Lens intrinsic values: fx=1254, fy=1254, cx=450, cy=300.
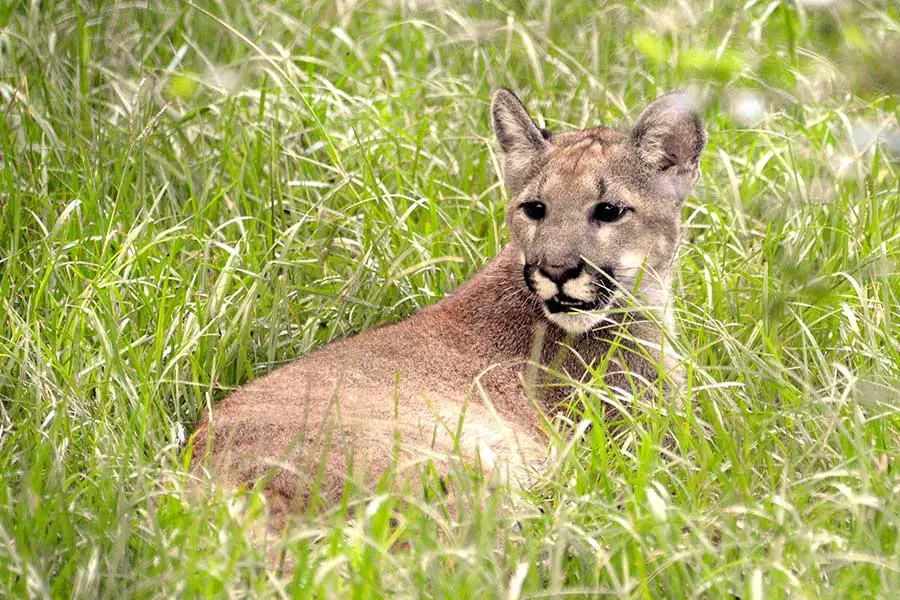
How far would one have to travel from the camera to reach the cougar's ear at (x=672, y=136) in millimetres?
5219

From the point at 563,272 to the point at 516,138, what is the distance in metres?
0.87

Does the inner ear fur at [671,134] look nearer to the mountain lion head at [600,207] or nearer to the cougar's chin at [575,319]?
the mountain lion head at [600,207]

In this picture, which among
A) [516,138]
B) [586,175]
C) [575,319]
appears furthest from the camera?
[516,138]

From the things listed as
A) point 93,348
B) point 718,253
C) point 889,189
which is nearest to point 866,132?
point 889,189

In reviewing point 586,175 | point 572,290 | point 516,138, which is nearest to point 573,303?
point 572,290

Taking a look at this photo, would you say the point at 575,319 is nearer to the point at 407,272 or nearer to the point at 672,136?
Result: the point at 407,272

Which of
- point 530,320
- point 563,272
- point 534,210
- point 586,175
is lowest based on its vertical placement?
point 530,320

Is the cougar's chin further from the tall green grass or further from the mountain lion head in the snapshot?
the tall green grass

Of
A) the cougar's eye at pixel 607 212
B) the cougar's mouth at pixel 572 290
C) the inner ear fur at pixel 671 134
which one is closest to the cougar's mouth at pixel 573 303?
the cougar's mouth at pixel 572 290

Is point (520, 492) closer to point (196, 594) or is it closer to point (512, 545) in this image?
point (512, 545)

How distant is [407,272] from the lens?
5.41m

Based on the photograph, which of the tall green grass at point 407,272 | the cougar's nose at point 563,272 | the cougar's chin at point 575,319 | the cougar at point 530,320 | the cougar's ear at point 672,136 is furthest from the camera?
the cougar's ear at point 672,136

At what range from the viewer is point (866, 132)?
6.35 meters

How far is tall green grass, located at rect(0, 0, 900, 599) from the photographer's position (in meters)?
3.43
